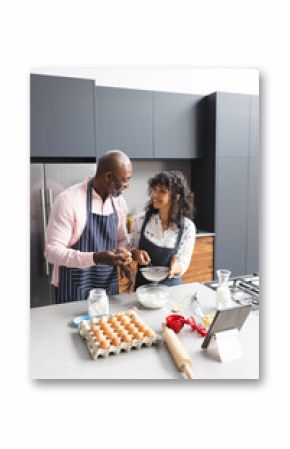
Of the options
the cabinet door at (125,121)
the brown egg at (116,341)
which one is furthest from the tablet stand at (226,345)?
the cabinet door at (125,121)

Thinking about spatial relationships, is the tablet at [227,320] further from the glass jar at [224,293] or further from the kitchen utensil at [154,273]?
the kitchen utensil at [154,273]

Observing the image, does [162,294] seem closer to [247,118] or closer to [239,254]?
[239,254]

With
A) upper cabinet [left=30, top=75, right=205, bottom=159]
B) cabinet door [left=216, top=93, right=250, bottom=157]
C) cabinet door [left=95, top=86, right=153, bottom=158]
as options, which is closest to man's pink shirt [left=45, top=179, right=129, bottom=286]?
upper cabinet [left=30, top=75, right=205, bottom=159]

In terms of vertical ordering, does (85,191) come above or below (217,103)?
below

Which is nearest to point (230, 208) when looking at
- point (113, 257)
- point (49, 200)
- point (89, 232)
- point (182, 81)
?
point (182, 81)

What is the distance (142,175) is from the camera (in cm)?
297

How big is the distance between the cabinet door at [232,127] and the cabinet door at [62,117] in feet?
3.54

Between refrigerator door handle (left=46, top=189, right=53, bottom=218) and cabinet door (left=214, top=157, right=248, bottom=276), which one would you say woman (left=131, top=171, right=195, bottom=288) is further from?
cabinet door (left=214, top=157, right=248, bottom=276)

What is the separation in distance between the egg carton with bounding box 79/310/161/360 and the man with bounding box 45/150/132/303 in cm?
25

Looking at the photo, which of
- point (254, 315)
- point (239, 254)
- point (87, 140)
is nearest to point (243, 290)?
point (254, 315)

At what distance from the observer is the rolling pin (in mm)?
921

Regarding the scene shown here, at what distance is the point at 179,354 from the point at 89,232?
2.29ft
